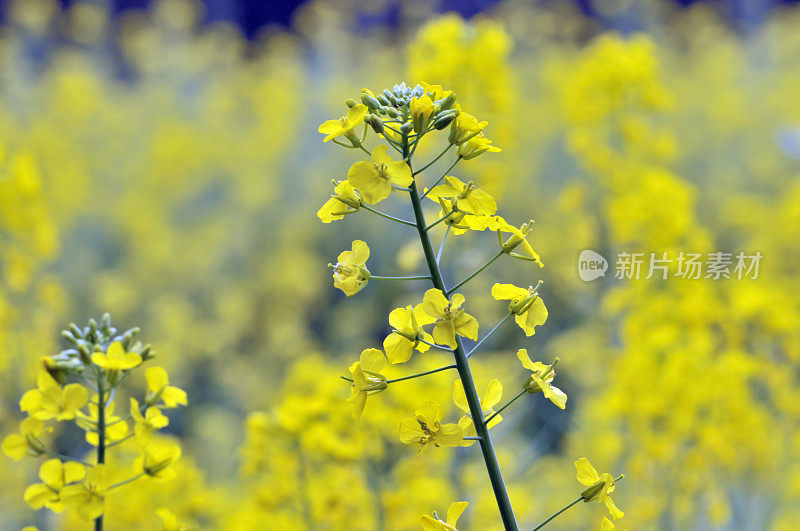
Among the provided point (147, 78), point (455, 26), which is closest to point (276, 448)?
point (455, 26)

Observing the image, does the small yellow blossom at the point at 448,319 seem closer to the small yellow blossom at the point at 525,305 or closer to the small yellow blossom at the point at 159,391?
the small yellow blossom at the point at 525,305

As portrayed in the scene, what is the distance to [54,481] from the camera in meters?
0.79

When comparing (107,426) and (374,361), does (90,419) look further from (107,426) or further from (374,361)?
(374,361)

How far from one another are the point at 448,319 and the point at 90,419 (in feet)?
1.49

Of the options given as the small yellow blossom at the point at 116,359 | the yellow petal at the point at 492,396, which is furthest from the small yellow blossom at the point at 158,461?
the yellow petal at the point at 492,396

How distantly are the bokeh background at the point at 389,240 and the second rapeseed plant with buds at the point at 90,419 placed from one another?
18.5 inches

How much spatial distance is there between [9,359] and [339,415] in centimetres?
92

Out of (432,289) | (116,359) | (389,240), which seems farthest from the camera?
(389,240)

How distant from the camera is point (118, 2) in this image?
6625 millimetres

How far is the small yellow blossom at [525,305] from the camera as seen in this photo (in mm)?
705

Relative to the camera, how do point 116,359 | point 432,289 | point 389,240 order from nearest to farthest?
1. point 432,289
2. point 116,359
3. point 389,240

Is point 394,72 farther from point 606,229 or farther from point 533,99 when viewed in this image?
point 606,229

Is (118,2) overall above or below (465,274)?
above

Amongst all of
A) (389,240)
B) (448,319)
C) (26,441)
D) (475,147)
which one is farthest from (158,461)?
(389,240)
